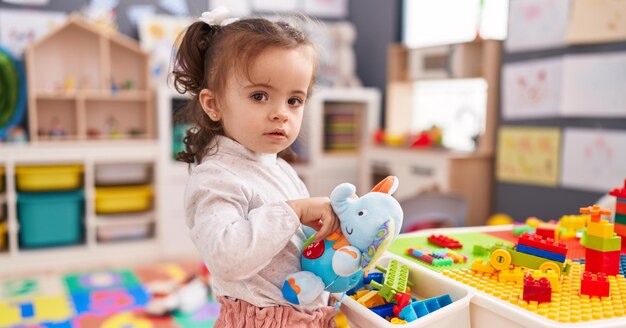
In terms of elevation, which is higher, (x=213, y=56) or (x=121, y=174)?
(x=213, y=56)

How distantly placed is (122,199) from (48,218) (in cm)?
42

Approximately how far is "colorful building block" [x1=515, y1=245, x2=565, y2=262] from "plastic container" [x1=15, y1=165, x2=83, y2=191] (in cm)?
280

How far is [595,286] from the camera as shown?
834 mm

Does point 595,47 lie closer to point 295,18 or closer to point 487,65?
point 487,65

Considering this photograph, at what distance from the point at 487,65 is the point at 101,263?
2.44 m

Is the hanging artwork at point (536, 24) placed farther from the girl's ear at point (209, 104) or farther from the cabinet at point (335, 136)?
the girl's ear at point (209, 104)

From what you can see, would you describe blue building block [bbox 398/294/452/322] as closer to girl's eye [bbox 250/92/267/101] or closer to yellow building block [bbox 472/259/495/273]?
yellow building block [bbox 472/259/495/273]

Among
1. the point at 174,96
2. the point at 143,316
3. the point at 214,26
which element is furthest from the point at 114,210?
the point at 214,26

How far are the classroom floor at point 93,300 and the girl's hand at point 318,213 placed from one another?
163 cm

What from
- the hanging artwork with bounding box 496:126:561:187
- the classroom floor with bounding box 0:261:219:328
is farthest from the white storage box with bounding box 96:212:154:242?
the hanging artwork with bounding box 496:126:561:187

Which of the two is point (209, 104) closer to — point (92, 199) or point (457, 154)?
point (457, 154)

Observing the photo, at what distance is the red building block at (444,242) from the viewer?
1.13m

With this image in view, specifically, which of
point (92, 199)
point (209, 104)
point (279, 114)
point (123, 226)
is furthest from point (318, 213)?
point (123, 226)

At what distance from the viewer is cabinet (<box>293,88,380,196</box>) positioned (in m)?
3.65
